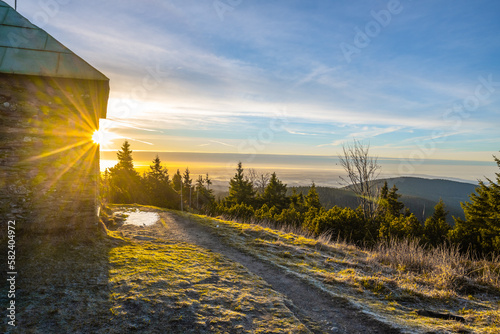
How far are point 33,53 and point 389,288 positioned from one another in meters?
10.8

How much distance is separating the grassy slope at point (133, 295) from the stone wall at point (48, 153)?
0.77 metres

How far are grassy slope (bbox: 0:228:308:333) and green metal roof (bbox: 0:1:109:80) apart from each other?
4.35 metres

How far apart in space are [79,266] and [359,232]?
40.1 ft

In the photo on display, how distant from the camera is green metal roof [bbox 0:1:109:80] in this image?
20.2 feet

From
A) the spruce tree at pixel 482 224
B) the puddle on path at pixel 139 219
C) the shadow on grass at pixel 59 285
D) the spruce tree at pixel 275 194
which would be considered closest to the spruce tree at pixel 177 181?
the spruce tree at pixel 275 194

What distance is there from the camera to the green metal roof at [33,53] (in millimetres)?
6148

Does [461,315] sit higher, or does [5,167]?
[5,167]

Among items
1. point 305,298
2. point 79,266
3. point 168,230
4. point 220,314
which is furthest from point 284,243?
point 79,266

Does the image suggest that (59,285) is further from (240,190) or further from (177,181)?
(177,181)

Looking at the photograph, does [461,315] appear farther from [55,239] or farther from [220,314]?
[55,239]

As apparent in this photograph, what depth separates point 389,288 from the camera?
577 cm

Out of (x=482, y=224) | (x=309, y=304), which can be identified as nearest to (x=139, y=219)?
(x=309, y=304)

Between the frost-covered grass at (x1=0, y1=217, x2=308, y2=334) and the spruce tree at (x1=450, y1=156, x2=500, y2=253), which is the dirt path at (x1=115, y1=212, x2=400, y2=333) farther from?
the spruce tree at (x1=450, y1=156, x2=500, y2=253)

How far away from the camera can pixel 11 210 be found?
5930mm
